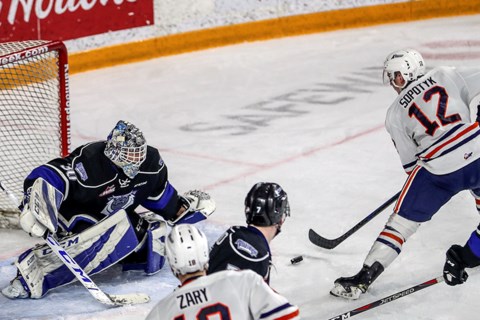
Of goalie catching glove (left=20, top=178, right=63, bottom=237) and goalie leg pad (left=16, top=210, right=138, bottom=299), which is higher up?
goalie catching glove (left=20, top=178, right=63, bottom=237)

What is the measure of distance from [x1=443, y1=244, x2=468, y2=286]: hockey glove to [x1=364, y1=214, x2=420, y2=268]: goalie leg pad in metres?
0.18

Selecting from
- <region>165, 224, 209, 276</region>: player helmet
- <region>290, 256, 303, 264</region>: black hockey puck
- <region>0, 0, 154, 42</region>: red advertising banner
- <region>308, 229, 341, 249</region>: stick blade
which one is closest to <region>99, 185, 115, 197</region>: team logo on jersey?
<region>290, 256, 303, 264</region>: black hockey puck

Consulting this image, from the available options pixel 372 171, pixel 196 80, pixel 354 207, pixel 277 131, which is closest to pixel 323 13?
pixel 196 80

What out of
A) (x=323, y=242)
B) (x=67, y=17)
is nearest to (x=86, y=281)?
(x=323, y=242)

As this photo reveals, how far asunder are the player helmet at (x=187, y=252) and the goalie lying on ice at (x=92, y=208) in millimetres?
1234

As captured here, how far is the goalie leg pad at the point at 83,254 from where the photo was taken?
12.5 ft

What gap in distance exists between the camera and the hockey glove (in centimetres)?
370

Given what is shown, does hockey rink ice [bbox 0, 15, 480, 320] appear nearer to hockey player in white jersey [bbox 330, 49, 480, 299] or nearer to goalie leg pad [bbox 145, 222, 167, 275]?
goalie leg pad [bbox 145, 222, 167, 275]

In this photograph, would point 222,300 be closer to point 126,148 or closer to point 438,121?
point 126,148

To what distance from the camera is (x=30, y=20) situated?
6.52 m

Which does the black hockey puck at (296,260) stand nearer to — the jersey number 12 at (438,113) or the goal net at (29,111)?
the jersey number 12 at (438,113)

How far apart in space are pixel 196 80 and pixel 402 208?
3.29 meters

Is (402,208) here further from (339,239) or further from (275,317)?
(275,317)

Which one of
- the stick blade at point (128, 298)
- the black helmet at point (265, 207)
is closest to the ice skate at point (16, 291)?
the stick blade at point (128, 298)
